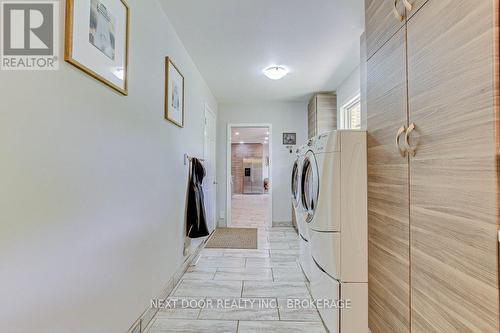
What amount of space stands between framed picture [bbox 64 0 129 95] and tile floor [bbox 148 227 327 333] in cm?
164

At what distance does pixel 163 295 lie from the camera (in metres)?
2.12

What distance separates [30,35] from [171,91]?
137 centimetres

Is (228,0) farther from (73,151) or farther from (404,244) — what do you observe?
(404,244)

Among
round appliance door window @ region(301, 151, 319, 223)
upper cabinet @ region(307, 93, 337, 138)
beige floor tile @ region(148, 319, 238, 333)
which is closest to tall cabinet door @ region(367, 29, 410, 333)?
round appliance door window @ region(301, 151, 319, 223)

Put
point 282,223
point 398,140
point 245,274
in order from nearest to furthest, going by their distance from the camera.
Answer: point 398,140
point 245,274
point 282,223

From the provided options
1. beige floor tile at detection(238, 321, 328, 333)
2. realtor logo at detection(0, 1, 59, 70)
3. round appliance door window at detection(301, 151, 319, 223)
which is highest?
realtor logo at detection(0, 1, 59, 70)

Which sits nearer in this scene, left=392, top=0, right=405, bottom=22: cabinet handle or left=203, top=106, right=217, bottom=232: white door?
left=392, top=0, right=405, bottom=22: cabinet handle

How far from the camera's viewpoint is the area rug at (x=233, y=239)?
373 centimetres

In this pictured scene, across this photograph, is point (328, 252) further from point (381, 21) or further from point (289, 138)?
point (289, 138)

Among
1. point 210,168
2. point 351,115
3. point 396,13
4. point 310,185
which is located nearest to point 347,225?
point 310,185

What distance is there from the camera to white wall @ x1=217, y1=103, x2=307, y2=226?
4.94 meters

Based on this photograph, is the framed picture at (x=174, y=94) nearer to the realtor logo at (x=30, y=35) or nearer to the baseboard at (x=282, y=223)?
the realtor logo at (x=30, y=35)

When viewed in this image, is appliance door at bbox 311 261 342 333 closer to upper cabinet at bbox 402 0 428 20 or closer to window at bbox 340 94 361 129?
upper cabinet at bbox 402 0 428 20

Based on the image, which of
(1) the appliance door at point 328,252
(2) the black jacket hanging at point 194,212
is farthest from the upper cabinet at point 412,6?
(2) the black jacket hanging at point 194,212
